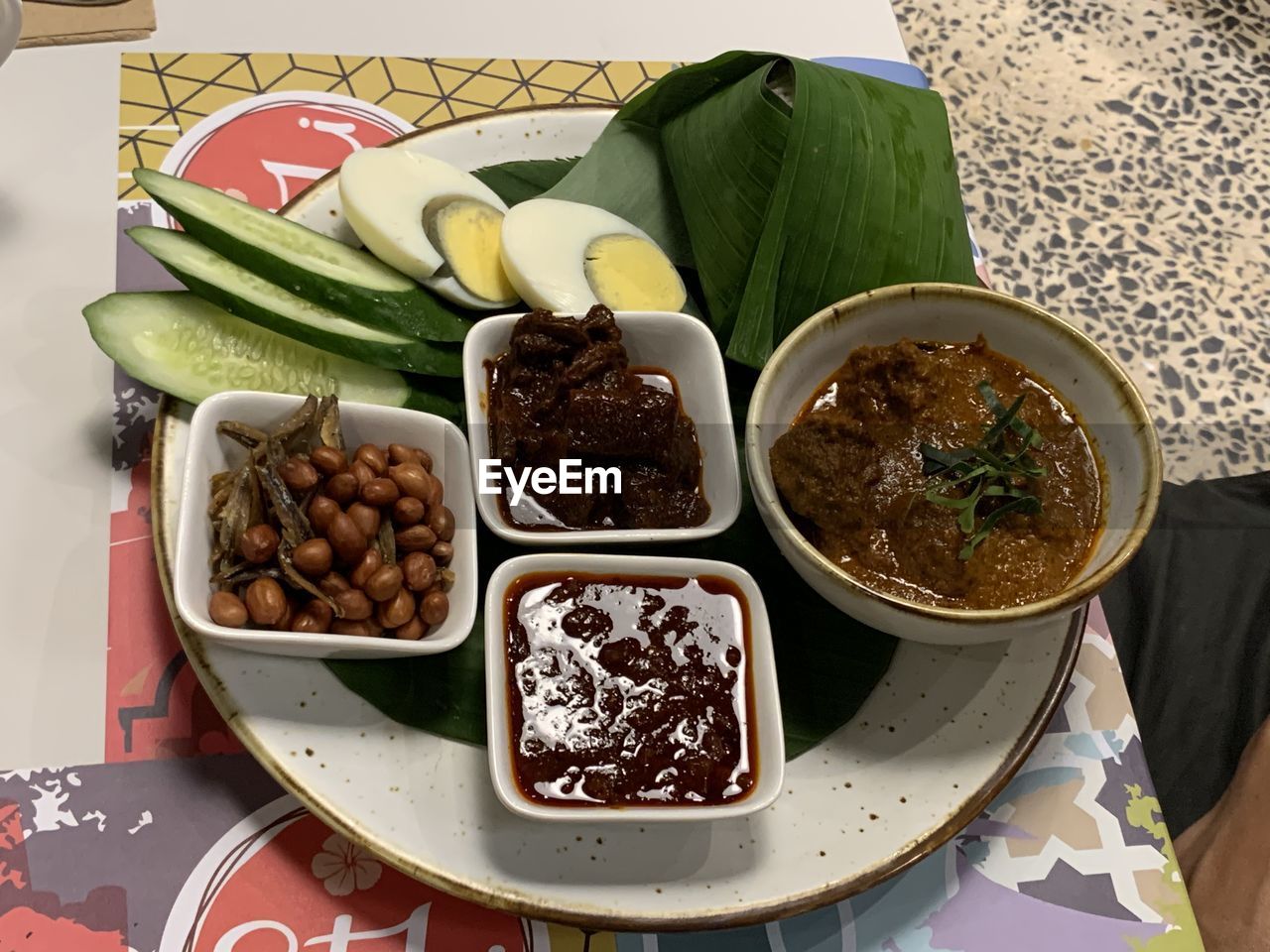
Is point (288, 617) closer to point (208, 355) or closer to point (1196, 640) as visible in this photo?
point (208, 355)

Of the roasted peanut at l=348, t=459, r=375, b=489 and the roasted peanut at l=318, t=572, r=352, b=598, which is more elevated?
the roasted peanut at l=348, t=459, r=375, b=489

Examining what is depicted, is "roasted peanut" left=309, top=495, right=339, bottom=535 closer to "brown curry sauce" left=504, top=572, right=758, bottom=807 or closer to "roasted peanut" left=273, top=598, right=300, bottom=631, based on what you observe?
"roasted peanut" left=273, top=598, right=300, bottom=631

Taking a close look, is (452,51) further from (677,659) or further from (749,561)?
(677,659)

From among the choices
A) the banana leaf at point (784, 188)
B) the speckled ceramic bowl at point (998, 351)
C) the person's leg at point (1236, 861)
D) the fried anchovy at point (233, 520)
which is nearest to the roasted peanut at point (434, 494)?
the fried anchovy at point (233, 520)

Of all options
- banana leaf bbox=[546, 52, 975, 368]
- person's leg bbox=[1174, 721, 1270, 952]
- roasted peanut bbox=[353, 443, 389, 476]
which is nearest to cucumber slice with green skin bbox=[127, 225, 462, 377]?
roasted peanut bbox=[353, 443, 389, 476]

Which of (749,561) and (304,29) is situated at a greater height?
(304,29)

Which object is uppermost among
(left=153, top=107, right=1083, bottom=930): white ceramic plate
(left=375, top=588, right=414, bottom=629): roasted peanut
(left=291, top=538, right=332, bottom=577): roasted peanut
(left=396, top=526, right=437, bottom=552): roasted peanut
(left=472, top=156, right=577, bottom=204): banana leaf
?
(left=472, top=156, right=577, bottom=204): banana leaf

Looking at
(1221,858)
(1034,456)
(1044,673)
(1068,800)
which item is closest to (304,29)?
(1034,456)
